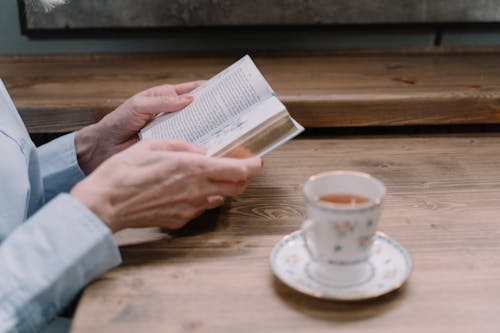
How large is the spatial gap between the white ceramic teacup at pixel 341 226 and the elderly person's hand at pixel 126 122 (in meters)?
0.45

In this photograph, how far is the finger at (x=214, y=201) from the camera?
38.2 inches

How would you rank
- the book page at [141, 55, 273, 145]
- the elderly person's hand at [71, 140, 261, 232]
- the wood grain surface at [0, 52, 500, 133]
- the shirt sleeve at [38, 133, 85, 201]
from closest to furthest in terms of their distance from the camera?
the elderly person's hand at [71, 140, 261, 232] → the book page at [141, 55, 273, 145] → the shirt sleeve at [38, 133, 85, 201] → the wood grain surface at [0, 52, 500, 133]

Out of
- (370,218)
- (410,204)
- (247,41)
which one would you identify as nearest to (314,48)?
(247,41)

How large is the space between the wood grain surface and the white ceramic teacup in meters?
0.69

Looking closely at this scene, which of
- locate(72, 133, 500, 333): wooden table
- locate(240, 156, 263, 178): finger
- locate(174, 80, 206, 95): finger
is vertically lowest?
locate(72, 133, 500, 333): wooden table

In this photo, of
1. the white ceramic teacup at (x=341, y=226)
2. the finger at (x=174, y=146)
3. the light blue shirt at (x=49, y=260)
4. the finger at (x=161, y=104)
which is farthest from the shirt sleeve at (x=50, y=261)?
the finger at (x=161, y=104)

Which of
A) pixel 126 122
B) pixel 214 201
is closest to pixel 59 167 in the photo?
pixel 126 122

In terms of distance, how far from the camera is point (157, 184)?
0.92m

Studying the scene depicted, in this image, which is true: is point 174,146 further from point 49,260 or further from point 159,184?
point 49,260

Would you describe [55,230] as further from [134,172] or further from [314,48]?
[314,48]

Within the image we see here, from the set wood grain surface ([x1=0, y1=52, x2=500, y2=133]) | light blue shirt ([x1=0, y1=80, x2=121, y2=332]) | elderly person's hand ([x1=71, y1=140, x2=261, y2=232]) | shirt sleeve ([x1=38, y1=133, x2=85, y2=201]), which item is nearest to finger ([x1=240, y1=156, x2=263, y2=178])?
elderly person's hand ([x1=71, y1=140, x2=261, y2=232])

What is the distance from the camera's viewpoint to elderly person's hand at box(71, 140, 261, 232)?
35.0 inches

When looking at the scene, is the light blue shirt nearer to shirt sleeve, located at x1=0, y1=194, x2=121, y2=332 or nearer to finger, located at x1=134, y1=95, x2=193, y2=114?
shirt sleeve, located at x1=0, y1=194, x2=121, y2=332

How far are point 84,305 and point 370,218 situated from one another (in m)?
0.36
